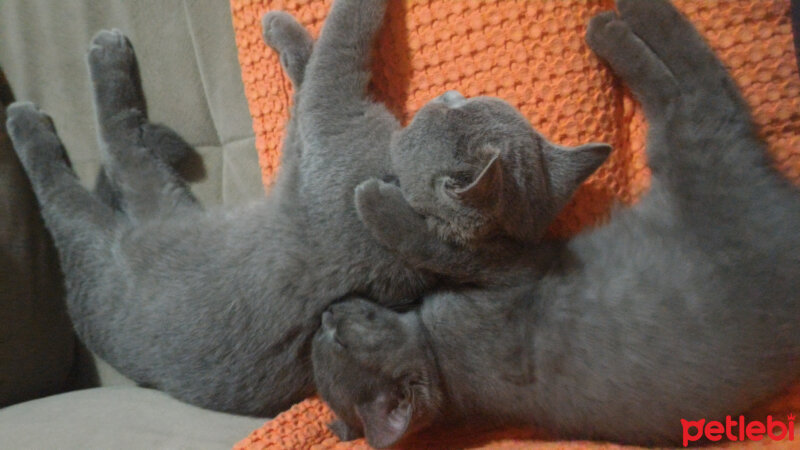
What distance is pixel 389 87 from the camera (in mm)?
1218

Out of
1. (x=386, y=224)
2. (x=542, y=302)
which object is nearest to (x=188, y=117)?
(x=386, y=224)

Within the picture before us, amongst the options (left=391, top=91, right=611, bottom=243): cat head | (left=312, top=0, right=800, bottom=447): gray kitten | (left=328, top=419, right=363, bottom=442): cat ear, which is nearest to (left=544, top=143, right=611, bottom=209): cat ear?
(left=391, top=91, right=611, bottom=243): cat head

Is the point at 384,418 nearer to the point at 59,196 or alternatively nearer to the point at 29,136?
the point at 59,196

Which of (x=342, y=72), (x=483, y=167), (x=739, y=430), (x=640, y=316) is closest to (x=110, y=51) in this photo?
(x=342, y=72)

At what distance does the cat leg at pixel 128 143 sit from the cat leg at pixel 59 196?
0.22ft

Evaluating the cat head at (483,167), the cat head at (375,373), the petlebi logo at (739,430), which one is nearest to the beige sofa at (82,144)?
the cat head at (375,373)

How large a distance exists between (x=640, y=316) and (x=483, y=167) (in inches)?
14.6

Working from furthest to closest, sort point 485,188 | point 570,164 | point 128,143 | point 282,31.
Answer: point 128,143, point 282,31, point 570,164, point 485,188

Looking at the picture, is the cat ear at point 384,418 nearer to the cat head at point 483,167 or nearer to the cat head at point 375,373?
the cat head at point 375,373

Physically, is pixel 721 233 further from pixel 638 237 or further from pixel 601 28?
pixel 601 28

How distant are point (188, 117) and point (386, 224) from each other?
2.01 feet

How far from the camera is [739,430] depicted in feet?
3.30

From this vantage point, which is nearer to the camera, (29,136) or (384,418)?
(384,418)

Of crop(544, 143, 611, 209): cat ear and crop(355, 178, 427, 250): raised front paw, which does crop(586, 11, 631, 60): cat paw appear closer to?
crop(544, 143, 611, 209): cat ear
